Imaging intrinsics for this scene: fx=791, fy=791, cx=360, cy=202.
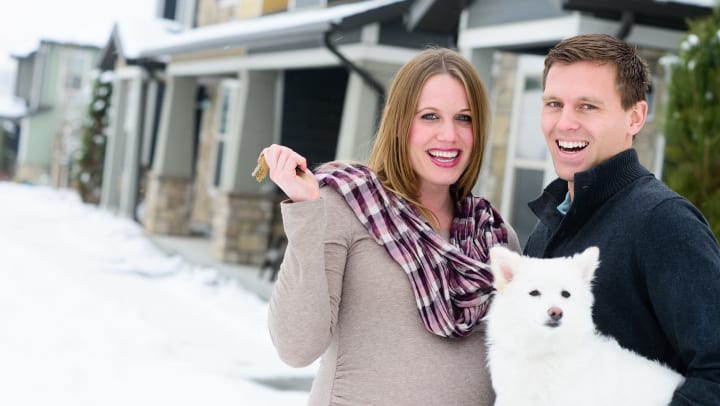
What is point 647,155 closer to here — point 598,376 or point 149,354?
point 149,354

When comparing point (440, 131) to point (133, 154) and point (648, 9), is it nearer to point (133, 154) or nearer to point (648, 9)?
point (648, 9)

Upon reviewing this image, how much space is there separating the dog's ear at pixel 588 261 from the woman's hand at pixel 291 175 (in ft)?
2.47

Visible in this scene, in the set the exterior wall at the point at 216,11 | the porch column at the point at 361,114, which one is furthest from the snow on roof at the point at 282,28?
A: the exterior wall at the point at 216,11

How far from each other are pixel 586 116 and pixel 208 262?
1064 centimetres

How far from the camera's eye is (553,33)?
6.68 meters

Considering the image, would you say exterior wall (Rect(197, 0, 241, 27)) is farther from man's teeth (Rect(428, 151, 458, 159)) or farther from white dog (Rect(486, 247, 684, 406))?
white dog (Rect(486, 247, 684, 406))

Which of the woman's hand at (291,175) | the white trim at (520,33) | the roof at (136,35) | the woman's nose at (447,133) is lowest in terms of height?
the woman's hand at (291,175)

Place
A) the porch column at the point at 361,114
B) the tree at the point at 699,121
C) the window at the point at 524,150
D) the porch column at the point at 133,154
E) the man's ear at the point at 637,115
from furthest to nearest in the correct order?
the porch column at the point at 133,154
the window at the point at 524,150
the porch column at the point at 361,114
the tree at the point at 699,121
the man's ear at the point at 637,115

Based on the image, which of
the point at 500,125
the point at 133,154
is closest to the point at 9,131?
the point at 133,154

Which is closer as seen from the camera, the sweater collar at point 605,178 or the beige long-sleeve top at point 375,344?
the sweater collar at point 605,178

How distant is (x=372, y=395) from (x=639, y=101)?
1.16 metres

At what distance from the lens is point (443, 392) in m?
2.40

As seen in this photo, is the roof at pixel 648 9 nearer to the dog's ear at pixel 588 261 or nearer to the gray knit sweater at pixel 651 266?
the gray knit sweater at pixel 651 266

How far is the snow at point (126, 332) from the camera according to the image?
6.49 m
